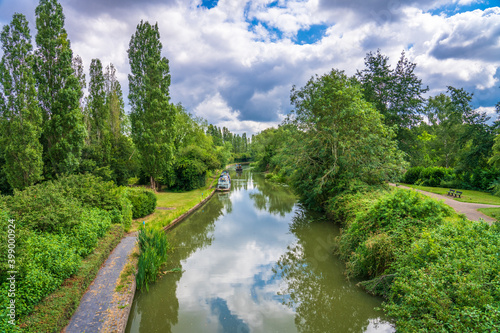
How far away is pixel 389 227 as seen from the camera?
282 inches

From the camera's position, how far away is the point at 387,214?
24.1 ft

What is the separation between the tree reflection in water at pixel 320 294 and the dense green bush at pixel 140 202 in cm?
899

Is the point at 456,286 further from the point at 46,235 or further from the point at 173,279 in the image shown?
the point at 46,235

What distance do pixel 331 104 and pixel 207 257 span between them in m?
10.8

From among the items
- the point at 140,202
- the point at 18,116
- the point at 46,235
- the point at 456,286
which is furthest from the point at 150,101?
the point at 456,286

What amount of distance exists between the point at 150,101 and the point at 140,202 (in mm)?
11867

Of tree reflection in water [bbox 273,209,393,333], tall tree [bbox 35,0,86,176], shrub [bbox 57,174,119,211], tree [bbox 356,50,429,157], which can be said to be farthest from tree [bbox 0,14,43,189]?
tree [bbox 356,50,429,157]

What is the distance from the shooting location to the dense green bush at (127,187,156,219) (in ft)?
44.7

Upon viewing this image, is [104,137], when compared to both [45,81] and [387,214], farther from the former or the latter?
[387,214]

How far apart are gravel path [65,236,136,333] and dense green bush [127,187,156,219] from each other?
17.4 feet

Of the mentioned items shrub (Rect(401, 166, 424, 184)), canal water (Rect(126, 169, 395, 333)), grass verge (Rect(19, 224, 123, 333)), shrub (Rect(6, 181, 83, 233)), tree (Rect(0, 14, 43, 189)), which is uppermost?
tree (Rect(0, 14, 43, 189))

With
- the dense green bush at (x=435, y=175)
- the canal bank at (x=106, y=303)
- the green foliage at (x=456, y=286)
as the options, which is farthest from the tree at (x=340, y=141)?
the dense green bush at (x=435, y=175)

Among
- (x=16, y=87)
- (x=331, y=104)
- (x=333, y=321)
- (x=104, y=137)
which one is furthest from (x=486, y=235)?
(x=104, y=137)

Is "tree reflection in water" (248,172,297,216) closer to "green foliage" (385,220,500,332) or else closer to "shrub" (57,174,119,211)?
"shrub" (57,174,119,211)
